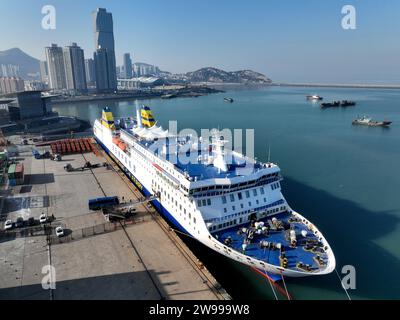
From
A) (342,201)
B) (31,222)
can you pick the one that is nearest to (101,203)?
(31,222)

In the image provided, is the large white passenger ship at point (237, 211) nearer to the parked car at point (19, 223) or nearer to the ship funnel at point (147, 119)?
the parked car at point (19, 223)

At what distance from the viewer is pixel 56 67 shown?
7111 inches

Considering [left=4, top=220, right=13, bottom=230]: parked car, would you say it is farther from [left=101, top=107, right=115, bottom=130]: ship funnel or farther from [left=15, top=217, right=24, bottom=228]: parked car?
[left=101, top=107, right=115, bottom=130]: ship funnel

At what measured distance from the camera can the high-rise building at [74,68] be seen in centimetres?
17900

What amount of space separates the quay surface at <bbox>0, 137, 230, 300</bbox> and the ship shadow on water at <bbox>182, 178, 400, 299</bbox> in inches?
106

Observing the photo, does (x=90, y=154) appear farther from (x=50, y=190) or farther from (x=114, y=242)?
(x=114, y=242)

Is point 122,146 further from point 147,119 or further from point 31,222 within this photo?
point 31,222

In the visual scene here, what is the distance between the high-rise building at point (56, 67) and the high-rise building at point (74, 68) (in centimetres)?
365

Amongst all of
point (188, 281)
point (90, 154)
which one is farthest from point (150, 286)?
point (90, 154)

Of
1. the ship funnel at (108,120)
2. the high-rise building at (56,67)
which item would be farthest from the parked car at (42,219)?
the high-rise building at (56,67)

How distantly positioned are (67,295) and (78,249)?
466 centimetres

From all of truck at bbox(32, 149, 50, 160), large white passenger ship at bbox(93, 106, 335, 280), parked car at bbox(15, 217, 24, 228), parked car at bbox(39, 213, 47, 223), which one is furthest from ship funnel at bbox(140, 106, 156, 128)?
parked car at bbox(15, 217, 24, 228)

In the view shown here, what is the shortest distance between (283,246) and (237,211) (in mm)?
3959

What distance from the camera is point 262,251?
1792cm
